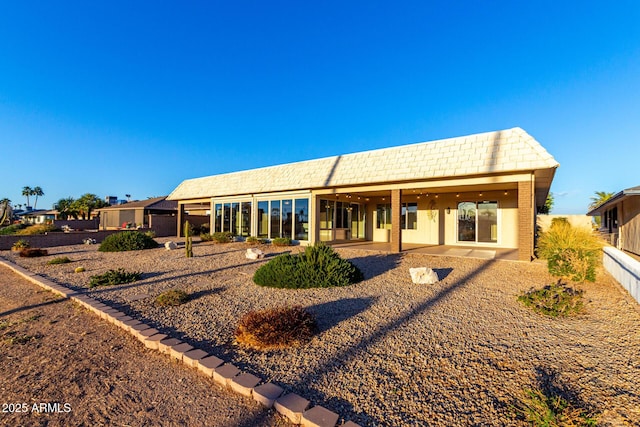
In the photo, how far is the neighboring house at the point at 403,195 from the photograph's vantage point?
10.0 metres

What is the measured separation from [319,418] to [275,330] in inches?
62.6

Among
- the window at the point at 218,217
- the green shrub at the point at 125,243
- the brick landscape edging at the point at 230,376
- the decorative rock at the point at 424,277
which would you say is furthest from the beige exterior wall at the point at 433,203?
the brick landscape edging at the point at 230,376

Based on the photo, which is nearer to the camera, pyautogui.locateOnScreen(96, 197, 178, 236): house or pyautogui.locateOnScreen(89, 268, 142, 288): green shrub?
pyautogui.locateOnScreen(89, 268, 142, 288): green shrub

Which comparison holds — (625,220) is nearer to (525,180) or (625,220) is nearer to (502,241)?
(502,241)

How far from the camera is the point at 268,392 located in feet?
8.71

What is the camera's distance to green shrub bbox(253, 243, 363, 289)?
22.6 feet

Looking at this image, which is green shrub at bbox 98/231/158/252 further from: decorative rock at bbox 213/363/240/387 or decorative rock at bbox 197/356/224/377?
decorative rock at bbox 213/363/240/387

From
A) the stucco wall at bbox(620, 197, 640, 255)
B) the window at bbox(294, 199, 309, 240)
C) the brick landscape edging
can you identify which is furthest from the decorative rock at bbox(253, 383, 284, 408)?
the stucco wall at bbox(620, 197, 640, 255)

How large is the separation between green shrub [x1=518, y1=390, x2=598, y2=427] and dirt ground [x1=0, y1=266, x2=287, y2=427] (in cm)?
190

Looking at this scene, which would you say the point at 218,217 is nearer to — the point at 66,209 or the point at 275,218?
the point at 275,218

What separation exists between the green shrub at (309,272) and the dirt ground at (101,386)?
10.5 ft

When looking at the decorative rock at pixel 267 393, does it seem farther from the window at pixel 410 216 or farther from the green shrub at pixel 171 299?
the window at pixel 410 216

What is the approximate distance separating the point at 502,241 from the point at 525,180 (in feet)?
17.6

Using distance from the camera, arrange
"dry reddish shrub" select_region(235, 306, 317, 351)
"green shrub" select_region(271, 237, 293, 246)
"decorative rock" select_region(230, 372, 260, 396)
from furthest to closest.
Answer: "green shrub" select_region(271, 237, 293, 246)
"dry reddish shrub" select_region(235, 306, 317, 351)
"decorative rock" select_region(230, 372, 260, 396)
